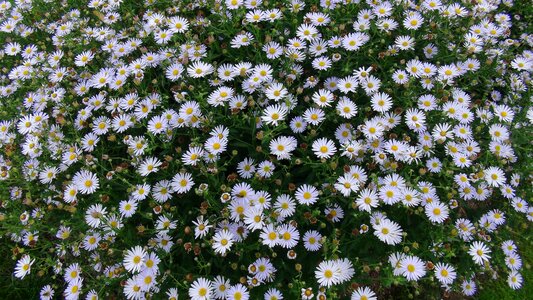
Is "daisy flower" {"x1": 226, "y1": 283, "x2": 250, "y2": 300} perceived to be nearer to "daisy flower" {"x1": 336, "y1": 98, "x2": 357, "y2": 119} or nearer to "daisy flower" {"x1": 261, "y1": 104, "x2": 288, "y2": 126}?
"daisy flower" {"x1": 261, "y1": 104, "x2": 288, "y2": 126}

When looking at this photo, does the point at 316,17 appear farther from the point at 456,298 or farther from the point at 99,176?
the point at 456,298

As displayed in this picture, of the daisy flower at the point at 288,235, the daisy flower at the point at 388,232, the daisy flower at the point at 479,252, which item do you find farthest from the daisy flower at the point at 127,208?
the daisy flower at the point at 479,252

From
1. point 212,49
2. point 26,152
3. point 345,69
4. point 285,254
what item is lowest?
point 285,254

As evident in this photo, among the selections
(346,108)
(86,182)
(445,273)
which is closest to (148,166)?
(86,182)

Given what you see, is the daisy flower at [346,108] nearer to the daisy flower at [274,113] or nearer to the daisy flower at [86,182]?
the daisy flower at [274,113]

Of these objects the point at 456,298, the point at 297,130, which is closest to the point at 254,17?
the point at 297,130

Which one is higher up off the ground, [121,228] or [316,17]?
[121,228]

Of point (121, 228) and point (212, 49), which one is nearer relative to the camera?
point (121, 228)

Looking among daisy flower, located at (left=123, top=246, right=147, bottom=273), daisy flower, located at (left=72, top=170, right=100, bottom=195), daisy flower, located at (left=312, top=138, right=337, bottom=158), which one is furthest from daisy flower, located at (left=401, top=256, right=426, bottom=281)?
daisy flower, located at (left=72, top=170, right=100, bottom=195)
